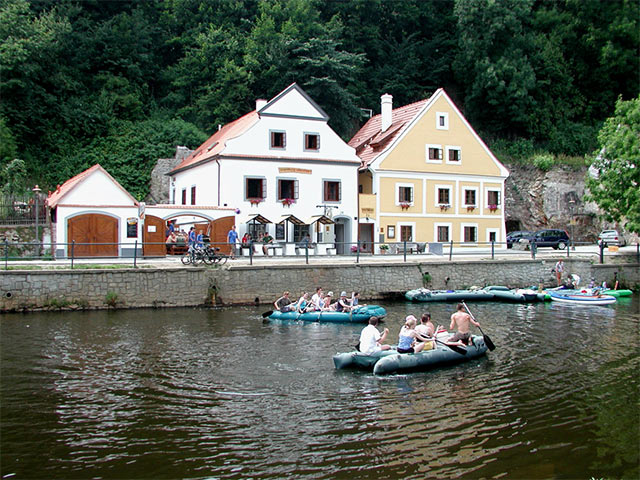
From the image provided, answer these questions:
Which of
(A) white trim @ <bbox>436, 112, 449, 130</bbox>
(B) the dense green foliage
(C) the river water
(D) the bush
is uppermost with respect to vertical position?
(B) the dense green foliage

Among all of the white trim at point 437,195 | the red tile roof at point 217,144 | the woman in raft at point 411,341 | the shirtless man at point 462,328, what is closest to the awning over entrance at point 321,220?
the red tile roof at point 217,144

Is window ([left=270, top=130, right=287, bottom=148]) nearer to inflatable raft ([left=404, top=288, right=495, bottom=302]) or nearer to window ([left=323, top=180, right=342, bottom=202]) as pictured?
window ([left=323, top=180, right=342, bottom=202])

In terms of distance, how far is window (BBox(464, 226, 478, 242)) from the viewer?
4288 centimetres

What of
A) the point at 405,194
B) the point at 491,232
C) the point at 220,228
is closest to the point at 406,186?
the point at 405,194

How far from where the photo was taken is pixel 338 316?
22.6 meters

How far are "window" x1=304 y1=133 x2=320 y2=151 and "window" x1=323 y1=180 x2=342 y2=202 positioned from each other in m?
2.39

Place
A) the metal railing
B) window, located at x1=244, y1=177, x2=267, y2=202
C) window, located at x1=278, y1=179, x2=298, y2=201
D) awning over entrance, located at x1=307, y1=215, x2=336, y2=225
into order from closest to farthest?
the metal railing, awning over entrance, located at x1=307, y1=215, x2=336, y2=225, window, located at x1=244, y1=177, x2=267, y2=202, window, located at x1=278, y1=179, x2=298, y2=201

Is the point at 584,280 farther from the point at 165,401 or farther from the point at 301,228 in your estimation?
the point at 165,401

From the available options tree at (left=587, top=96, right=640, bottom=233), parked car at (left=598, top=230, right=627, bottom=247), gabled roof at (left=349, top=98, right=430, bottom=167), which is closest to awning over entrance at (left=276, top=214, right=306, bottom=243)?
gabled roof at (left=349, top=98, right=430, bottom=167)

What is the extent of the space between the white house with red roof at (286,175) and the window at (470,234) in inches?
350

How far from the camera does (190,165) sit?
136 feet

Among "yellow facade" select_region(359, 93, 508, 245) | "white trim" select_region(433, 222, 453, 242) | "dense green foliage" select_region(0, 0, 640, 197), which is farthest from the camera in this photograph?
"dense green foliage" select_region(0, 0, 640, 197)

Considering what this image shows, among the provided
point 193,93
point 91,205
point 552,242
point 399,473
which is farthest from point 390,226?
point 399,473

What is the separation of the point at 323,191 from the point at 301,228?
2.94 metres
